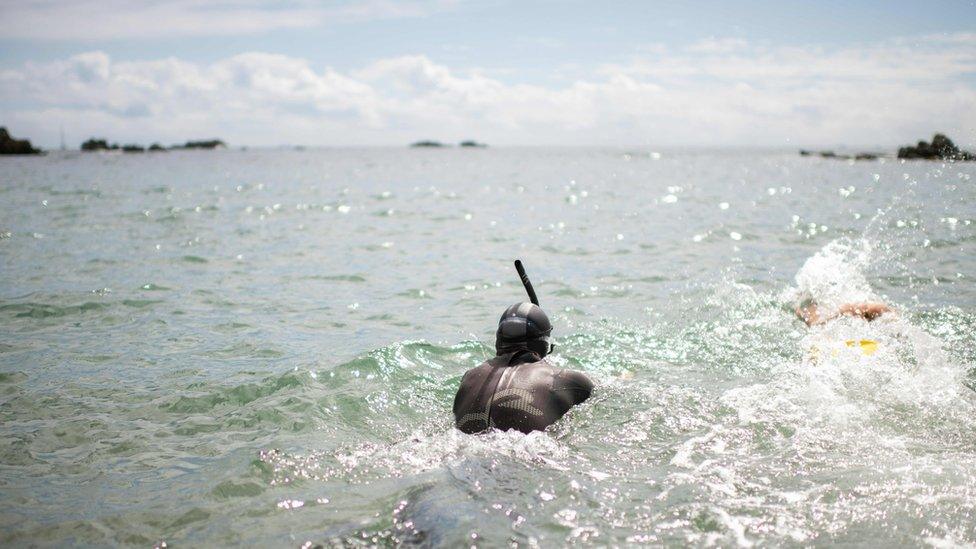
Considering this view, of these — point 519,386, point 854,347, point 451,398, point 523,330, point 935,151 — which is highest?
point 935,151

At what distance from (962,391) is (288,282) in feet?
39.5

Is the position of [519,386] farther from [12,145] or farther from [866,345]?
[12,145]

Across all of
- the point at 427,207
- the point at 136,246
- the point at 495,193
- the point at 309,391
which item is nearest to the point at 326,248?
the point at 136,246

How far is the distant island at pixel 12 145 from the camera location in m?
106

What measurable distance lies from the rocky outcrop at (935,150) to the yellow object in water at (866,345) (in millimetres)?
66328

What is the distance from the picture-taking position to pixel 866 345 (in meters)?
9.20

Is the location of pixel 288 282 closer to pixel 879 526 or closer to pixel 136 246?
pixel 136 246

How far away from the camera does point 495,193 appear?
152 ft

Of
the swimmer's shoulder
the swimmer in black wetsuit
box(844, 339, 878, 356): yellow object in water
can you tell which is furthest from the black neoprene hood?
box(844, 339, 878, 356): yellow object in water

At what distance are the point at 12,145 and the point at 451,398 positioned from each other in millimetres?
122728

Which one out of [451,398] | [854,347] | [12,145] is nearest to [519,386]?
[451,398]

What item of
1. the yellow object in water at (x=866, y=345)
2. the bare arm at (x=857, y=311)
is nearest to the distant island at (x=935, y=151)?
the bare arm at (x=857, y=311)

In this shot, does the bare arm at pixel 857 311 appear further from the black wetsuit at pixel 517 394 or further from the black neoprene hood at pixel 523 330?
the black neoprene hood at pixel 523 330

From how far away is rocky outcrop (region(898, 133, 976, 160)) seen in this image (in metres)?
69.9
